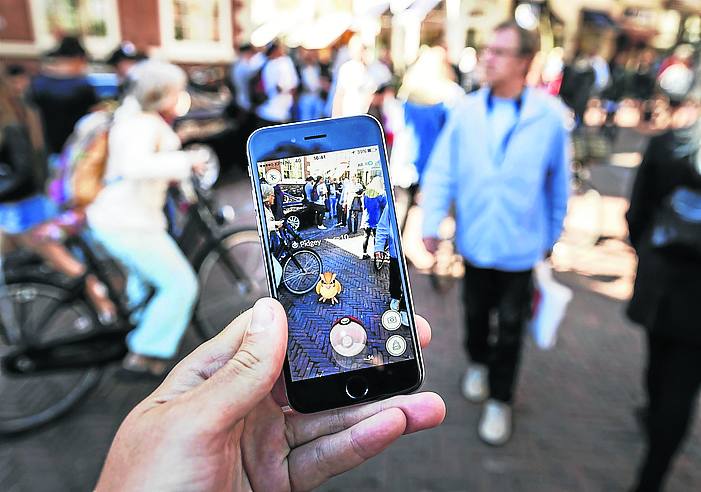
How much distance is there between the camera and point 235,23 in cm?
1338

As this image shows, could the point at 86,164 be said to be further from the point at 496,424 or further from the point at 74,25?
the point at 74,25

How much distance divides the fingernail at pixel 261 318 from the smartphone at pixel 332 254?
0.47 ft

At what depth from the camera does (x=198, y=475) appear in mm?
1133

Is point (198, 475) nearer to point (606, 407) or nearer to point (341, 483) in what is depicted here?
point (341, 483)

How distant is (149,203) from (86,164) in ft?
1.33

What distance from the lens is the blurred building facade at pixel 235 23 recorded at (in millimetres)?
9703

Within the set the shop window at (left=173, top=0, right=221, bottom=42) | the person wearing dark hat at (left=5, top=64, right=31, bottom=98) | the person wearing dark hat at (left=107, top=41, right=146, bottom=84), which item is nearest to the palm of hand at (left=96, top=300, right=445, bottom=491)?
the person wearing dark hat at (left=5, top=64, right=31, bottom=98)

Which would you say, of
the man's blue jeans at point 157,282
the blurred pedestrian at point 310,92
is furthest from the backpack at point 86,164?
the blurred pedestrian at point 310,92

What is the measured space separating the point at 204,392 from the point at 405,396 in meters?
0.56

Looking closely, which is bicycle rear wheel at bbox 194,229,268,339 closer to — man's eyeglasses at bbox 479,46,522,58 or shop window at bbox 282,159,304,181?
man's eyeglasses at bbox 479,46,522,58

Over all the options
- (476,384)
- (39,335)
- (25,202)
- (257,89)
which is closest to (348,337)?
(476,384)

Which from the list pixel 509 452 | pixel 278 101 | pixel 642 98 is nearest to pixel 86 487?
pixel 509 452

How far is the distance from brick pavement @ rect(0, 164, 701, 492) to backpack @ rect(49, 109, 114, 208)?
1293 mm

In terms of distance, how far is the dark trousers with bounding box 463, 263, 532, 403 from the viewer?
115 inches
